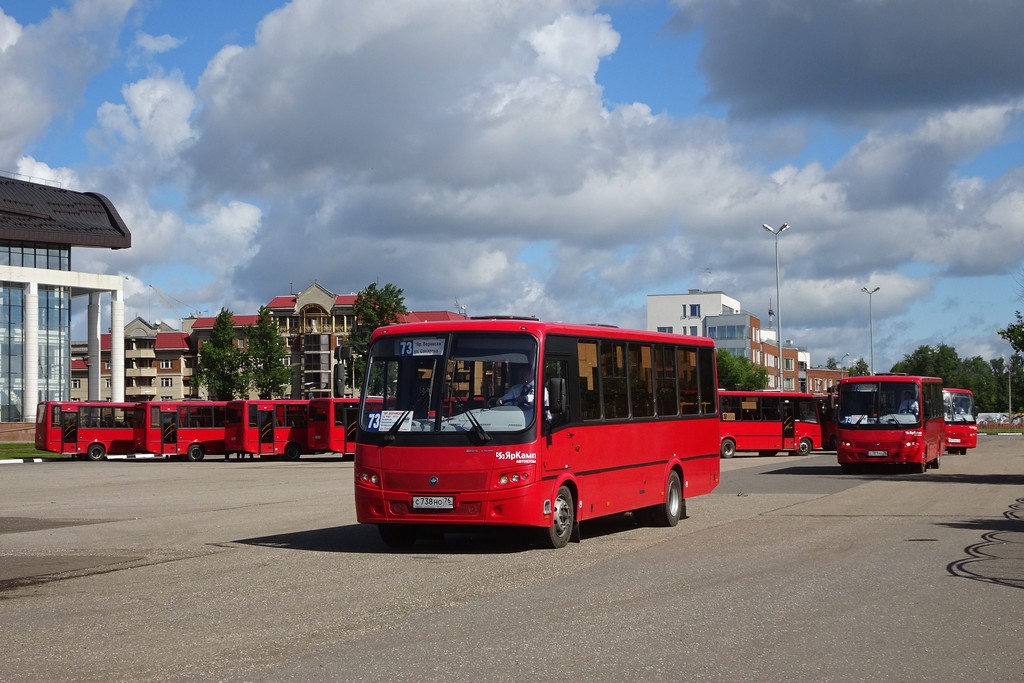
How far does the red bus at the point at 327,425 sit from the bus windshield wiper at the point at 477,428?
4109cm

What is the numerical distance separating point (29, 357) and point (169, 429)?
1227 inches

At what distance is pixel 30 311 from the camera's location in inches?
3349

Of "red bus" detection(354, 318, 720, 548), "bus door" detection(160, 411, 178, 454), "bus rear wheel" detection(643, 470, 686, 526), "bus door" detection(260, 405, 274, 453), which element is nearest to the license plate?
"red bus" detection(354, 318, 720, 548)

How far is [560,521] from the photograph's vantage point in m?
15.4

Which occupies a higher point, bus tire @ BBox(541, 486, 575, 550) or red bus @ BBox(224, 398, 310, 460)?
red bus @ BBox(224, 398, 310, 460)

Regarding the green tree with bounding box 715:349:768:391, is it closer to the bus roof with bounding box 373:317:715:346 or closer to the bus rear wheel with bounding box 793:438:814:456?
the bus rear wheel with bounding box 793:438:814:456

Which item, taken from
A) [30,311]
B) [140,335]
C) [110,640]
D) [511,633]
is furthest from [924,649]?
[140,335]

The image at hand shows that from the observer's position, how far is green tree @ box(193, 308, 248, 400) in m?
101

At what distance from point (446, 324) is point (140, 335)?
139991 mm

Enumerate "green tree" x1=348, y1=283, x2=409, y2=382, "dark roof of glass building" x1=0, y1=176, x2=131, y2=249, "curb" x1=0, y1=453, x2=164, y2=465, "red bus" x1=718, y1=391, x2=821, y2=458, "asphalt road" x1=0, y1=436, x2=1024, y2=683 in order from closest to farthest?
"asphalt road" x1=0, y1=436, x2=1024, y2=683 → "curb" x1=0, y1=453, x2=164, y2=465 → "red bus" x1=718, y1=391, x2=821, y2=458 → "dark roof of glass building" x1=0, y1=176, x2=131, y2=249 → "green tree" x1=348, y1=283, x2=409, y2=382

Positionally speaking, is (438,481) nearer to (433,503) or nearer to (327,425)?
(433,503)

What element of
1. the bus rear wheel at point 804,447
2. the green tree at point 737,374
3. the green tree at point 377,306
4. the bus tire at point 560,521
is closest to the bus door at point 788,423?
the bus rear wheel at point 804,447

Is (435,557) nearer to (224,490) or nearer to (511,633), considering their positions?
(511,633)

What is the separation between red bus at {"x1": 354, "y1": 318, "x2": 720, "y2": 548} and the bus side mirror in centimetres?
2
